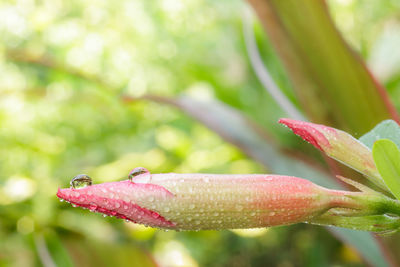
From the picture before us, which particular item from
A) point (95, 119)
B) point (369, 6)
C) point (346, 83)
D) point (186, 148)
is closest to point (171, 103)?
point (186, 148)

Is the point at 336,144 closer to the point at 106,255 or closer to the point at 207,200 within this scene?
the point at 207,200

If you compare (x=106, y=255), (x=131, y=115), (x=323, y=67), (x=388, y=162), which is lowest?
(x=388, y=162)

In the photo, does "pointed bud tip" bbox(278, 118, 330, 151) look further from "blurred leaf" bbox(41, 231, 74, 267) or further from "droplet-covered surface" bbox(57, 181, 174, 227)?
"blurred leaf" bbox(41, 231, 74, 267)

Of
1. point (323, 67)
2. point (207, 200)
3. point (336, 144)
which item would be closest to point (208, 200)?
point (207, 200)

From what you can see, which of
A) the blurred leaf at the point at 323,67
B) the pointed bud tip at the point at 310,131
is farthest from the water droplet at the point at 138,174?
the blurred leaf at the point at 323,67

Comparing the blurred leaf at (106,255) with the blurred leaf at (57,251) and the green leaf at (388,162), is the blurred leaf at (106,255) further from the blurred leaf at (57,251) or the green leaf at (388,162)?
the green leaf at (388,162)
